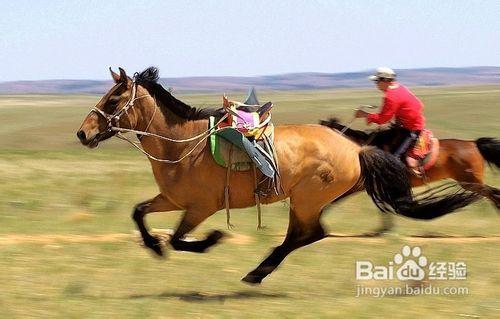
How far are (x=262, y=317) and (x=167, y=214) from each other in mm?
6843

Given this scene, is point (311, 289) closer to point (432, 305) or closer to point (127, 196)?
point (432, 305)

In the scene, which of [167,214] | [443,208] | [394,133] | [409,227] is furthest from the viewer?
[167,214]

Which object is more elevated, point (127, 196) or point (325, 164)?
point (325, 164)

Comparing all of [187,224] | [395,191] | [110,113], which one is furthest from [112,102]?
[395,191]

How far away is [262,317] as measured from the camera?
659cm

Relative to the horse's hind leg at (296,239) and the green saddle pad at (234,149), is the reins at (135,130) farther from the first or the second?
the horse's hind leg at (296,239)

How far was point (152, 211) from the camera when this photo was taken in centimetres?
781

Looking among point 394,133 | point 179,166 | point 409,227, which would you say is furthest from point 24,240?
point 409,227

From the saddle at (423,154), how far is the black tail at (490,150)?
2.95ft

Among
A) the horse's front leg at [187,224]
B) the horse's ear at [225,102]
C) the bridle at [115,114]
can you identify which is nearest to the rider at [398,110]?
the horse's ear at [225,102]

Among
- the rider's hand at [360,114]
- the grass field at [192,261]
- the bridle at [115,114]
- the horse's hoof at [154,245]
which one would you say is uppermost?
the bridle at [115,114]

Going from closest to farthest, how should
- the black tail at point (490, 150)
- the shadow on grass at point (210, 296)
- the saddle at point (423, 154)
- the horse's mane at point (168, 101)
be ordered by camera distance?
the shadow on grass at point (210, 296) < the horse's mane at point (168, 101) < the saddle at point (423, 154) < the black tail at point (490, 150)

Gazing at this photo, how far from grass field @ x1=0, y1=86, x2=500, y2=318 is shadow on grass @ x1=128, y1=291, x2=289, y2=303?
10 millimetres

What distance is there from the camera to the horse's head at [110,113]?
301 inches
